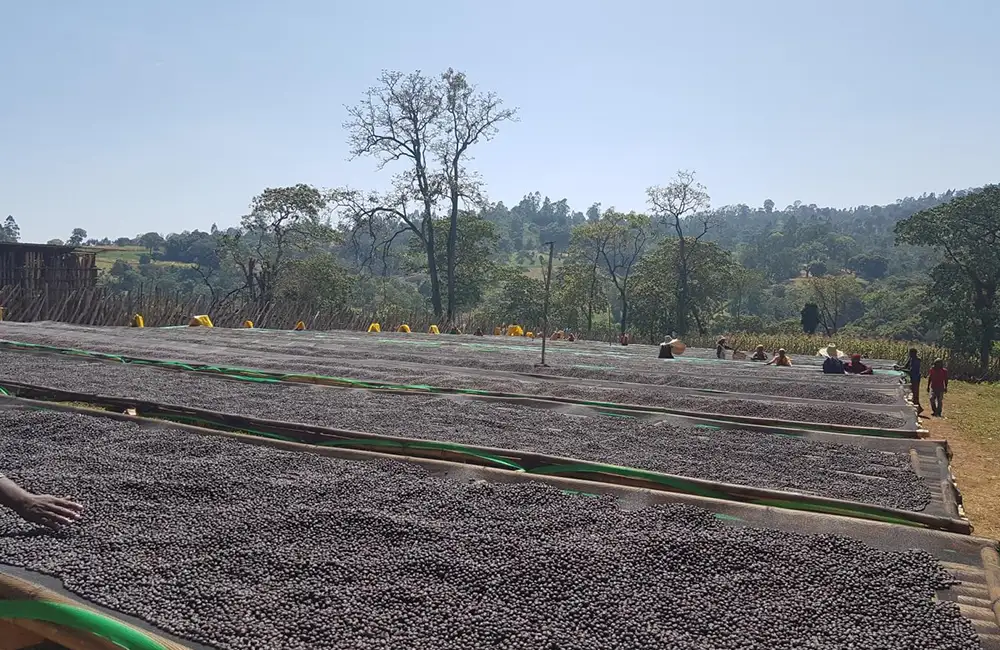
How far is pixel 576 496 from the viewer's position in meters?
3.86

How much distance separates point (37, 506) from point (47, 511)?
5cm

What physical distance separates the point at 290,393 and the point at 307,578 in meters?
5.12

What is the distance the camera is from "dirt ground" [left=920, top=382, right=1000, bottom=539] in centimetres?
563

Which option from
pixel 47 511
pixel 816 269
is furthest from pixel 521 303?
pixel 816 269

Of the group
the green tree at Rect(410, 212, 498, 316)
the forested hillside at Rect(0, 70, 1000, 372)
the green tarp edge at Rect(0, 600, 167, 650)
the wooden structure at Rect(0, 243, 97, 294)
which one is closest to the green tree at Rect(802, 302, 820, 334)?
the forested hillside at Rect(0, 70, 1000, 372)

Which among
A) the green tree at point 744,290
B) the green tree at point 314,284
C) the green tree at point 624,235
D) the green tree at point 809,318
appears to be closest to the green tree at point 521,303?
the green tree at point 624,235

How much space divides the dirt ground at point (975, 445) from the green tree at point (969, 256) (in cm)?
598

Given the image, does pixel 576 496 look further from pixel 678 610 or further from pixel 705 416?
pixel 705 416

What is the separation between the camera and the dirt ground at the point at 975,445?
5628 millimetres

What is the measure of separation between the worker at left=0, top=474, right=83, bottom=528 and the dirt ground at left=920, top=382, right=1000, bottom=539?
19.1 feet

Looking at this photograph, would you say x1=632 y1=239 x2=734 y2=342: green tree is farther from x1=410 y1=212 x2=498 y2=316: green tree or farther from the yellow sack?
the yellow sack

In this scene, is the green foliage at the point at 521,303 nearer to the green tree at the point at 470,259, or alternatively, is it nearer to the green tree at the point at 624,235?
the green tree at the point at 470,259

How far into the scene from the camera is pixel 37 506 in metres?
3.03

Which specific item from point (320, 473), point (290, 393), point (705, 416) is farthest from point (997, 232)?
point (320, 473)
